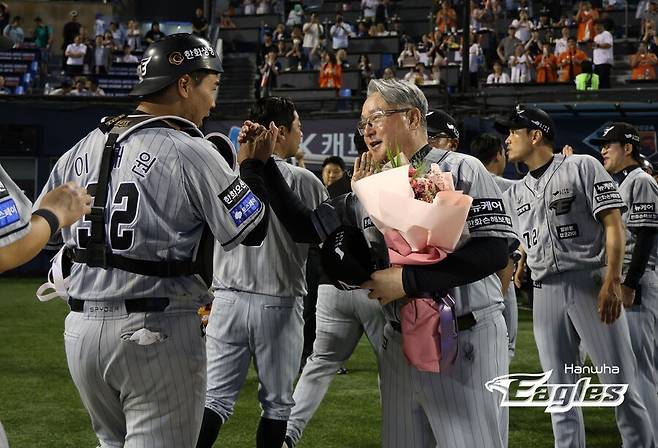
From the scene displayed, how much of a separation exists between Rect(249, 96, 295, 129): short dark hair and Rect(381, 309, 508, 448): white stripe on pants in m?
1.99

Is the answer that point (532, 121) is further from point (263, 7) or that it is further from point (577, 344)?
point (263, 7)

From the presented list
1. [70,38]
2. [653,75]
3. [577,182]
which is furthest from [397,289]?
[70,38]

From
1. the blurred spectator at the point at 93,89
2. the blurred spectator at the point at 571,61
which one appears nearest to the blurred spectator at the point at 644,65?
the blurred spectator at the point at 571,61

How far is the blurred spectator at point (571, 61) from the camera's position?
64.9 feet

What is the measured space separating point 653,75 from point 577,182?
1458 cm

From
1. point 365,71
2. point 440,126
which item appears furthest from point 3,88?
point 440,126

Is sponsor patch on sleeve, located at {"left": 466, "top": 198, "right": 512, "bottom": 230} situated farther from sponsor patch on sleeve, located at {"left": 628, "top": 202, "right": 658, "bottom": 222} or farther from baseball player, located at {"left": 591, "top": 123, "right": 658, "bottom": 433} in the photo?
sponsor patch on sleeve, located at {"left": 628, "top": 202, "right": 658, "bottom": 222}

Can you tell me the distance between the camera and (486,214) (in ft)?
11.2

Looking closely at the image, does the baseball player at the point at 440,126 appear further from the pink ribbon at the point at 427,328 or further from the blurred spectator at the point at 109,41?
the blurred spectator at the point at 109,41

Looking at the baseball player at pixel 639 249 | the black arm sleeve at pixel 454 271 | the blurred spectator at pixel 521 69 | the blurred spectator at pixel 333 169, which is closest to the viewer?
the black arm sleeve at pixel 454 271

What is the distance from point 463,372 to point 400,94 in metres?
1.11

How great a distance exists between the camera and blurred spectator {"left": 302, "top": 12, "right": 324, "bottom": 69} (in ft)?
78.4

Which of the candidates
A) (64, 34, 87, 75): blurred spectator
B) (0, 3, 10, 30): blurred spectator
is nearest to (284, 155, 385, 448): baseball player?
(64, 34, 87, 75): blurred spectator

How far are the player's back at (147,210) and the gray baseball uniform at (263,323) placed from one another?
1.77m
